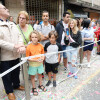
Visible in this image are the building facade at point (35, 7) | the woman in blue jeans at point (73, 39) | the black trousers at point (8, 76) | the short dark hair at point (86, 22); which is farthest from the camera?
the building facade at point (35, 7)

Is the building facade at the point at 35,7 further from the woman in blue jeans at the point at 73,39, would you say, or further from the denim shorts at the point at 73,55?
the denim shorts at the point at 73,55

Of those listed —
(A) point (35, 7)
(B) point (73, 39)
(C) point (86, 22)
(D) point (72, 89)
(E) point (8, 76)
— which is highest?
(A) point (35, 7)

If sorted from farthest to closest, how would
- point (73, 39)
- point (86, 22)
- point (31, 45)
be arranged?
point (86, 22)
point (73, 39)
point (31, 45)

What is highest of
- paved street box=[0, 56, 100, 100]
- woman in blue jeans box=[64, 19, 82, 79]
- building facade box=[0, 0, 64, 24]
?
building facade box=[0, 0, 64, 24]

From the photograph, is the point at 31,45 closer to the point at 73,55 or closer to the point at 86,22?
the point at 73,55

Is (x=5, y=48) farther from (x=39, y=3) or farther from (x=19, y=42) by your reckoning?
(x=39, y=3)

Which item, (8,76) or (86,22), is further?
(86,22)

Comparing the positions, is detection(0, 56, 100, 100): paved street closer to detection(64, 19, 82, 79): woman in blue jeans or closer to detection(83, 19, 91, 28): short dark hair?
detection(64, 19, 82, 79): woman in blue jeans

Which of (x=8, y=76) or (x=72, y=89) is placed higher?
(x=8, y=76)

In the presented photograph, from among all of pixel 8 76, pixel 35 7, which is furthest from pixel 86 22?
pixel 35 7

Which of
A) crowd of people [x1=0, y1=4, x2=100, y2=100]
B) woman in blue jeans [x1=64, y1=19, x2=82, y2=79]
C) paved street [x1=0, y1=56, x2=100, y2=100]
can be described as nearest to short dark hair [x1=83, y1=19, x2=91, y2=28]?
crowd of people [x1=0, y1=4, x2=100, y2=100]

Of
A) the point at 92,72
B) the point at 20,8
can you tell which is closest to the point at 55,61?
the point at 92,72

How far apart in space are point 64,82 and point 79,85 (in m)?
0.41

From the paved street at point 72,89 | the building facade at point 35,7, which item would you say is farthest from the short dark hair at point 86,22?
the building facade at point 35,7
